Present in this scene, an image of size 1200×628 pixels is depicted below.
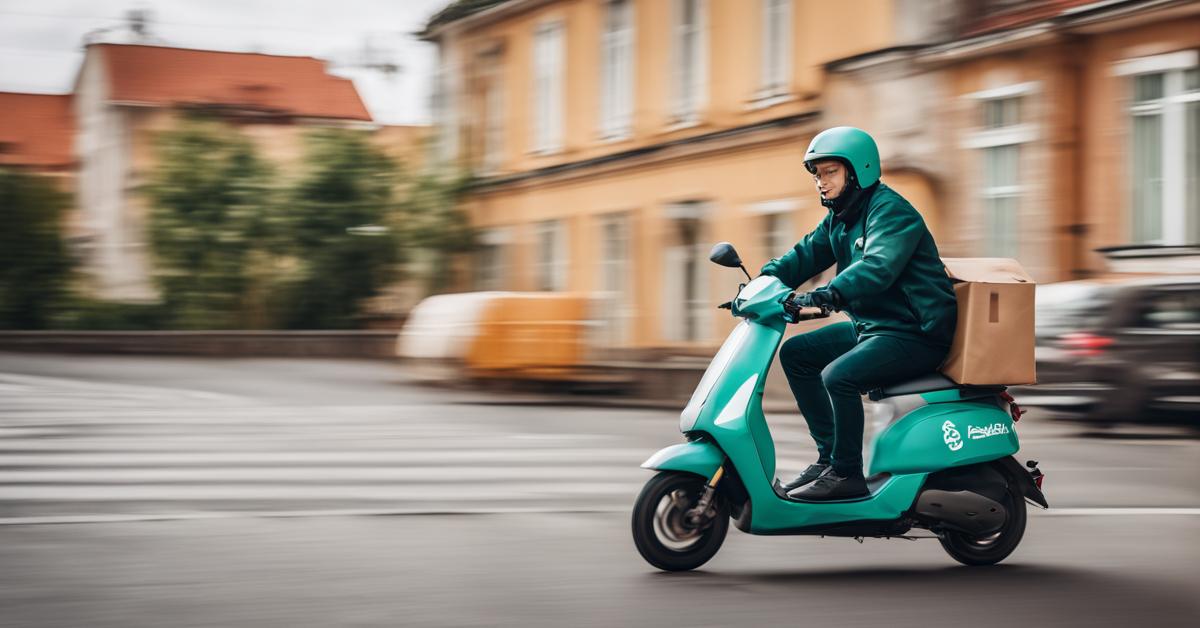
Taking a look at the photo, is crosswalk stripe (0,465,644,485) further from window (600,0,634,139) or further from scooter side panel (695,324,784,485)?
window (600,0,634,139)

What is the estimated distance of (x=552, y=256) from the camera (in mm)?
32531

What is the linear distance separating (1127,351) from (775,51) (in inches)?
471

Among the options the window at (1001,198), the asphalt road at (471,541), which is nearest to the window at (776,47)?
the window at (1001,198)

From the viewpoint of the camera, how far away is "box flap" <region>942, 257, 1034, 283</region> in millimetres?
6934

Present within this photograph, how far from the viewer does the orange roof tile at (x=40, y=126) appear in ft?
224

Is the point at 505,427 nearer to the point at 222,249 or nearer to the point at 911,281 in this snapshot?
the point at 911,281

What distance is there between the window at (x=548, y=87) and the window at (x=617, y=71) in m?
1.59

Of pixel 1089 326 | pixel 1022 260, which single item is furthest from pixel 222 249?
pixel 1089 326

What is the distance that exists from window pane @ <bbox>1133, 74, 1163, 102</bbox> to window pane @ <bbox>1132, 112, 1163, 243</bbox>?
22cm

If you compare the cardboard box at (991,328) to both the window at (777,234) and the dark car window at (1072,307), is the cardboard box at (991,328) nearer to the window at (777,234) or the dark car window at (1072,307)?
the dark car window at (1072,307)

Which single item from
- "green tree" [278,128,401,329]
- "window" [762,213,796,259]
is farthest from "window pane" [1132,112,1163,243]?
"green tree" [278,128,401,329]

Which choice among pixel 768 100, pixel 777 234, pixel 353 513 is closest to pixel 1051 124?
pixel 777 234

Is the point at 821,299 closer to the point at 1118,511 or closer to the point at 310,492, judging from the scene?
the point at 1118,511

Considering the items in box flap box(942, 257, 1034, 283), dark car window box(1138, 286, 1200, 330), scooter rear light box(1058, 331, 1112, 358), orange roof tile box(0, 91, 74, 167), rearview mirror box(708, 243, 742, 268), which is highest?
orange roof tile box(0, 91, 74, 167)
